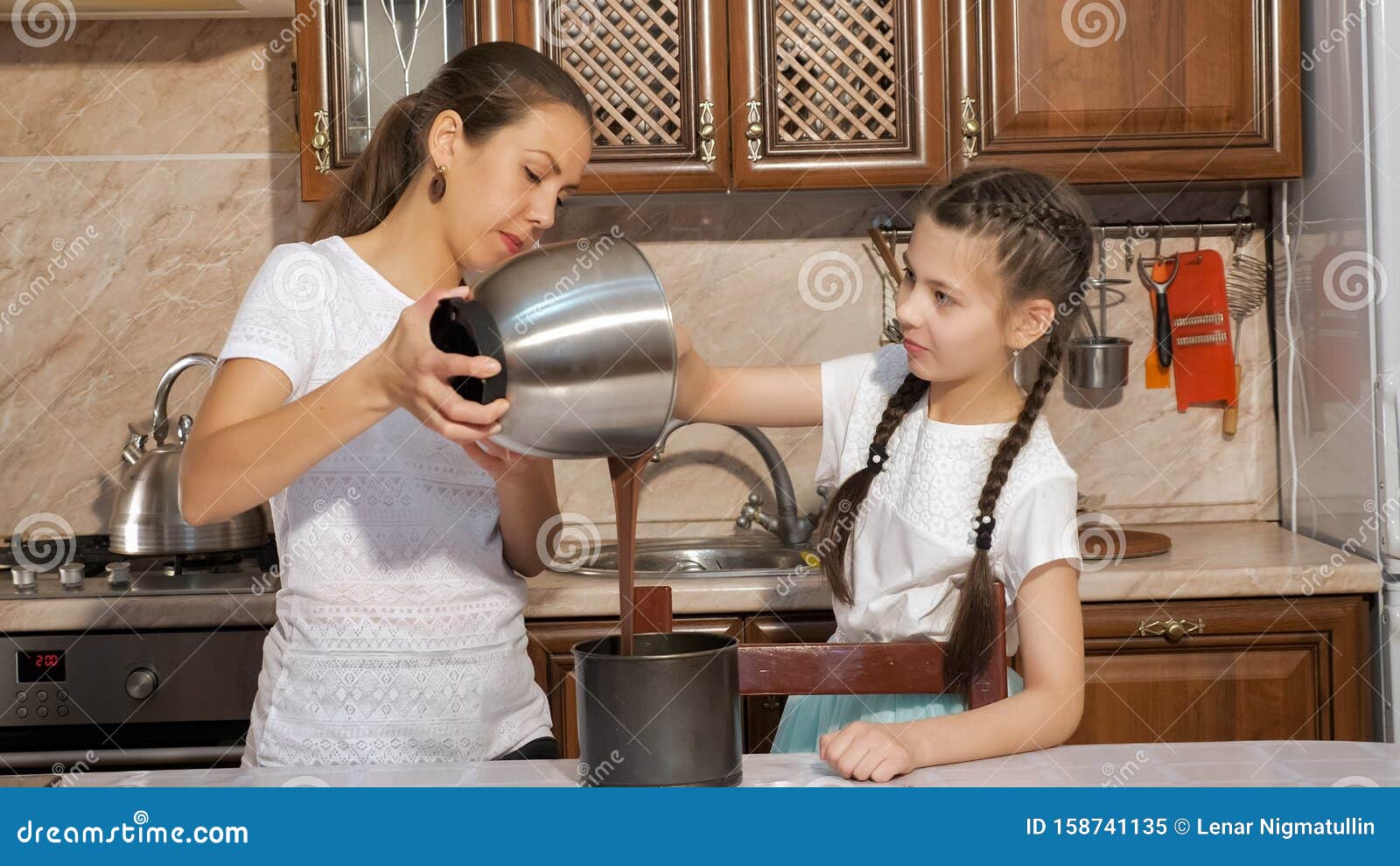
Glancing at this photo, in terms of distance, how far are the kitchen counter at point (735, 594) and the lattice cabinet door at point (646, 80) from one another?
617mm

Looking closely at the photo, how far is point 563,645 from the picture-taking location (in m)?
1.81

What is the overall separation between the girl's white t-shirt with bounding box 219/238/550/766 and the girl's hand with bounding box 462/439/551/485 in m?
0.06

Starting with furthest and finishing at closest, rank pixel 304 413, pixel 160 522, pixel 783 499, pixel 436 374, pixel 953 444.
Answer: pixel 783 499, pixel 160 522, pixel 953 444, pixel 304 413, pixel 436 374

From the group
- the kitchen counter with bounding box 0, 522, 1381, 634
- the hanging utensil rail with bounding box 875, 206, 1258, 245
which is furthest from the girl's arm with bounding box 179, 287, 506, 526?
the hanging utensil rail with bounding box 875, 206, 1258, 245

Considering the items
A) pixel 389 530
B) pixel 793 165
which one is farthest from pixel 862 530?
pixel 793 165

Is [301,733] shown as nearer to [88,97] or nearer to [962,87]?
[962,87]

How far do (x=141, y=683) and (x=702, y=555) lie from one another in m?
0.89

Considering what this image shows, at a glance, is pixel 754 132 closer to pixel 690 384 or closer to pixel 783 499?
pixel 783 499

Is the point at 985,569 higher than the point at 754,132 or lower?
lower

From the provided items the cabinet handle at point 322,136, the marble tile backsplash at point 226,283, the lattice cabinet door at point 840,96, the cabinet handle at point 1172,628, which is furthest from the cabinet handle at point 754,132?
the cabinet handle at point 1172,628

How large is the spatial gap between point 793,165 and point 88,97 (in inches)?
48.5

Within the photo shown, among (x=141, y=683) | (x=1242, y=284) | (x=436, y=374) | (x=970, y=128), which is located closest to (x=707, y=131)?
(x=970, y=128)

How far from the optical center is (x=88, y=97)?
7.29 feet

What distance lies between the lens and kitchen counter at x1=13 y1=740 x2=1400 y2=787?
0.85 meters
